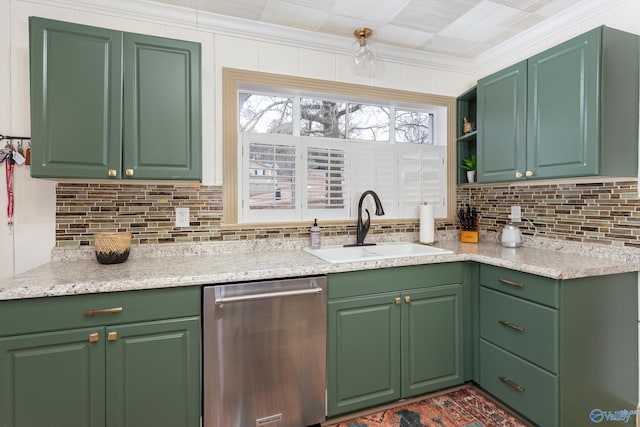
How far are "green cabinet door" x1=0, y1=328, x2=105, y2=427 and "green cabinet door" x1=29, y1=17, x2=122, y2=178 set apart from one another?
0.79 meters

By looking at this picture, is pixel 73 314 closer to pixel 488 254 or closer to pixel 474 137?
pixel 488 254

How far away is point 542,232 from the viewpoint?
2.24 metres

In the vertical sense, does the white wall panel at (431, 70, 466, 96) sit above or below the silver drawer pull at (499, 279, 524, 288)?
above

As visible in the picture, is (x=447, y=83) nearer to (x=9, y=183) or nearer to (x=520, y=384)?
(x=520, y=384)

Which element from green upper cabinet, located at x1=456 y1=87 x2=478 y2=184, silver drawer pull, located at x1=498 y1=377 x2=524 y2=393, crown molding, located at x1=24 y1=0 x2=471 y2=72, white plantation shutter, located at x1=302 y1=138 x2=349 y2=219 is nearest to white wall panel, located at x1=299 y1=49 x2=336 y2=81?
crown molding, located at x1=24 y1=0 x2=471 y2=72

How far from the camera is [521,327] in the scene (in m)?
1.75

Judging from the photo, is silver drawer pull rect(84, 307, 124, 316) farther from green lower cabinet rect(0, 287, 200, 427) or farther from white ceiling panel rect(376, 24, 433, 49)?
white ceiling panel rect(376, 24, 433, 49)

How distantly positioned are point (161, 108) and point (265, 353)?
4.61ft

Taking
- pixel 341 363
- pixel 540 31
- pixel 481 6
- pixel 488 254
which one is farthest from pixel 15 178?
pixel 540 31

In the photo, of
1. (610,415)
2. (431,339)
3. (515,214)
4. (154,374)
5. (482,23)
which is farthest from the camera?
(515,214)

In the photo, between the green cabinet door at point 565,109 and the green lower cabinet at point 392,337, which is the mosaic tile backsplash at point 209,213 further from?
the green lower cabinet at point 392,337

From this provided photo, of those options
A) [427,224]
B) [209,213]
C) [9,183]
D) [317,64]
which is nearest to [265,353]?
[209,213]

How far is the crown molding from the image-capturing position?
1.89 m

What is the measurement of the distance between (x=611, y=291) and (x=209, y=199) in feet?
7.72
